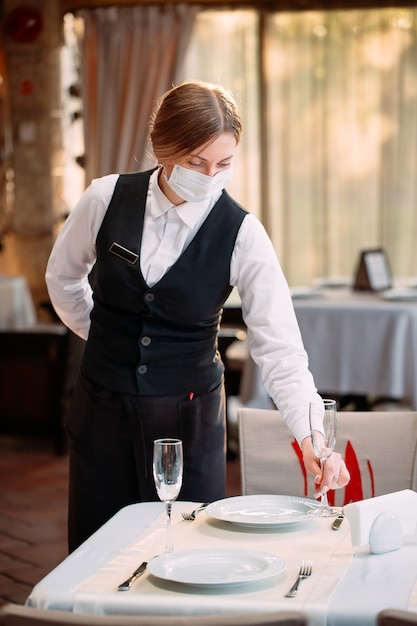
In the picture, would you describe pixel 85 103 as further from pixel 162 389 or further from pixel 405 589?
pixel 405 589

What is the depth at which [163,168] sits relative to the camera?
2270 millimetres

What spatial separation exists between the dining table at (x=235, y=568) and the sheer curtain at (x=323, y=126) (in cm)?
509

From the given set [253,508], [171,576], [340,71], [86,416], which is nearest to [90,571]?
[171,576]

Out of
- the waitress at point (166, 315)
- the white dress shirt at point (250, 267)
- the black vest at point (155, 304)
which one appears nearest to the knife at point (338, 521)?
the white dress shirt at point (250, 267)

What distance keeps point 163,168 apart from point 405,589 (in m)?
1.12

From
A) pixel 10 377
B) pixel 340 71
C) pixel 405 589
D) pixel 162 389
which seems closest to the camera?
pixel 405 589

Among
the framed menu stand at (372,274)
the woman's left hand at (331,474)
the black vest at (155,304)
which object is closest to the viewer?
the woman's left hand at (331,474)

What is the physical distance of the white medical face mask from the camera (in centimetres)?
214

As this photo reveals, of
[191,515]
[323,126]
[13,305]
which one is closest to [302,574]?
[191,515]

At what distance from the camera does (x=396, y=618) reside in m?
1.22

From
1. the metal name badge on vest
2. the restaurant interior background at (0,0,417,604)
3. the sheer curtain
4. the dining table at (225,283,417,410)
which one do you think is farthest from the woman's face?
the sheer curtain

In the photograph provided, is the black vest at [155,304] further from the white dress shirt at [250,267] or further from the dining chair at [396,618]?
the dining chair at [396,618]

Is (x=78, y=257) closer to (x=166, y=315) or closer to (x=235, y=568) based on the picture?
(x=166, y=315)

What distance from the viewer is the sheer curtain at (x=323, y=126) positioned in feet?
22.2
